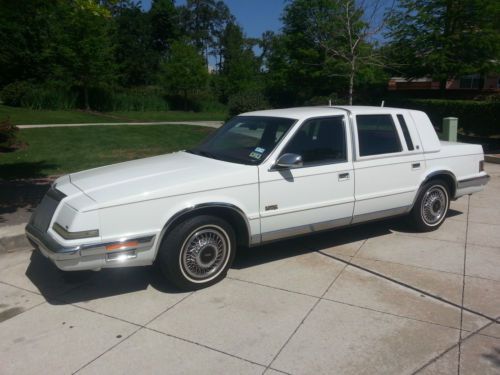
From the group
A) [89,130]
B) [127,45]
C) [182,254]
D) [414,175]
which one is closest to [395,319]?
[182,254]

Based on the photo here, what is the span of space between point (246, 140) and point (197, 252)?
5.11 ft

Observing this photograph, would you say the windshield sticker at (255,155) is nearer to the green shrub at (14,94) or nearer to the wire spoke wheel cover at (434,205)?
the wire spoke wheel cover at (434,205)

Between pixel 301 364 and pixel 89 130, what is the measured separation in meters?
15.6

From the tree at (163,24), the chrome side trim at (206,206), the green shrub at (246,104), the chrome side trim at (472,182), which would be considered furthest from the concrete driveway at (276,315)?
the tree at (163,24)

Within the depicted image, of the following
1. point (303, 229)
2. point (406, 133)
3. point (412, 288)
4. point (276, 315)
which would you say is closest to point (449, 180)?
point (406, 133)

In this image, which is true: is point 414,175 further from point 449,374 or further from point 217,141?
point 449,374

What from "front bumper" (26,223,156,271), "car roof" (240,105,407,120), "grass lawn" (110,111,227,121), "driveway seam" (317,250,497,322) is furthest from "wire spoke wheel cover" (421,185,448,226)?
"grass lawn" (110,111,227,121)

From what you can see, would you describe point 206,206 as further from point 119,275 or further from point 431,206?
point 431,206

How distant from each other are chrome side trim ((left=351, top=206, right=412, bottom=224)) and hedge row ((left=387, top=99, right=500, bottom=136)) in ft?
40.4

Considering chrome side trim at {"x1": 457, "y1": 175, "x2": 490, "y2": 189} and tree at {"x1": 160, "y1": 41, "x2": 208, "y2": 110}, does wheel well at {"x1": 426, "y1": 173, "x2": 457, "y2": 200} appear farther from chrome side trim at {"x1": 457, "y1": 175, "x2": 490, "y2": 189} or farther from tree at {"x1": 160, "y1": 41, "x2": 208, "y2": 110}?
tree at {"x1": 160, "y1": 41, "x2": 208, "y2": 110}

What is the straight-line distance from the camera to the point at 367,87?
98.1 ft

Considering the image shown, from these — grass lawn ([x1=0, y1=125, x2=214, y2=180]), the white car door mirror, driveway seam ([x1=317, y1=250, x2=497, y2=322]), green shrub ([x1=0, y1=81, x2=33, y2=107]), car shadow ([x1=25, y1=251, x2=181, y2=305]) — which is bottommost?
driveway seam ([x1=317, y1=250, x2=497, y2=322])

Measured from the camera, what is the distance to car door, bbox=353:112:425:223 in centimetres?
551

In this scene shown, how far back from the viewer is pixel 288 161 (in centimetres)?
479
